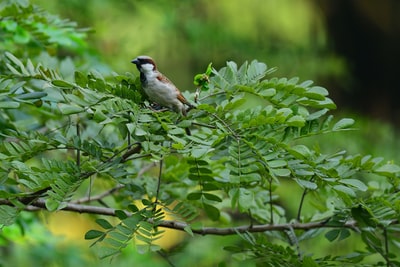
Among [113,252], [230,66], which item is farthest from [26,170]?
[230,66]

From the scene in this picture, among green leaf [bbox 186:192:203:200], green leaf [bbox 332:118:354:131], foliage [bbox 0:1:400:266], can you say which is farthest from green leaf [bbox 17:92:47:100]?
green leaf [bbox 332:118:354:131]

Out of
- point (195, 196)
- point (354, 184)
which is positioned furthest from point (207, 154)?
point (354, 184)

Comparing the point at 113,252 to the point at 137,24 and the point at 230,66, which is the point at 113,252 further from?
the point at 137,24

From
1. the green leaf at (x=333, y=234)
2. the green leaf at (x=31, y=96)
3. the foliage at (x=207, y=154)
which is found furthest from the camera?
the green leaf at (x=333, y=234)

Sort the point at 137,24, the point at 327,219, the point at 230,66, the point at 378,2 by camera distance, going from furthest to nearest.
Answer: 1. the point at 378,2
2. the point at 137,24
3. the point at 327,219
4. the point at 230,66

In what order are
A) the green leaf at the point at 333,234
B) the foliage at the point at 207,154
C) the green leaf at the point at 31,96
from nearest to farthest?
the foliage at the point at 207,154
the green leaf at the point at 31,96
the green leaf at the point at 333,234

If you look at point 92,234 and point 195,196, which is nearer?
point 92,234

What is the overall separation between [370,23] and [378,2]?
0.39 feet

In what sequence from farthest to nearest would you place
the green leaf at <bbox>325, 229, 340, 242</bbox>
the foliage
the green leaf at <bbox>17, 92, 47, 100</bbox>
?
the green leaf at <bbox>325, 229, 340, 242</bbox> → the green leaf at <bbox>17, 92, 47, 100</bbox> → the foliage

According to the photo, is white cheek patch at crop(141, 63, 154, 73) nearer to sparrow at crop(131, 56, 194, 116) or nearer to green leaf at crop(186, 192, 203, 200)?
sparrow at crop(131, 56, 194, 116)

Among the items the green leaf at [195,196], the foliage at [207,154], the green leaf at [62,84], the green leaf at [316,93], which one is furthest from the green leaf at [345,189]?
the green leaf at [62,84]

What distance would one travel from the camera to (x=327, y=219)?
0.96 metres

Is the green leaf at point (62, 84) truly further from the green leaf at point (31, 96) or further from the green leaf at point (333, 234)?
the green leaf at point (333, 234)

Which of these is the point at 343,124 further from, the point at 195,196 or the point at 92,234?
the point at 92,234
